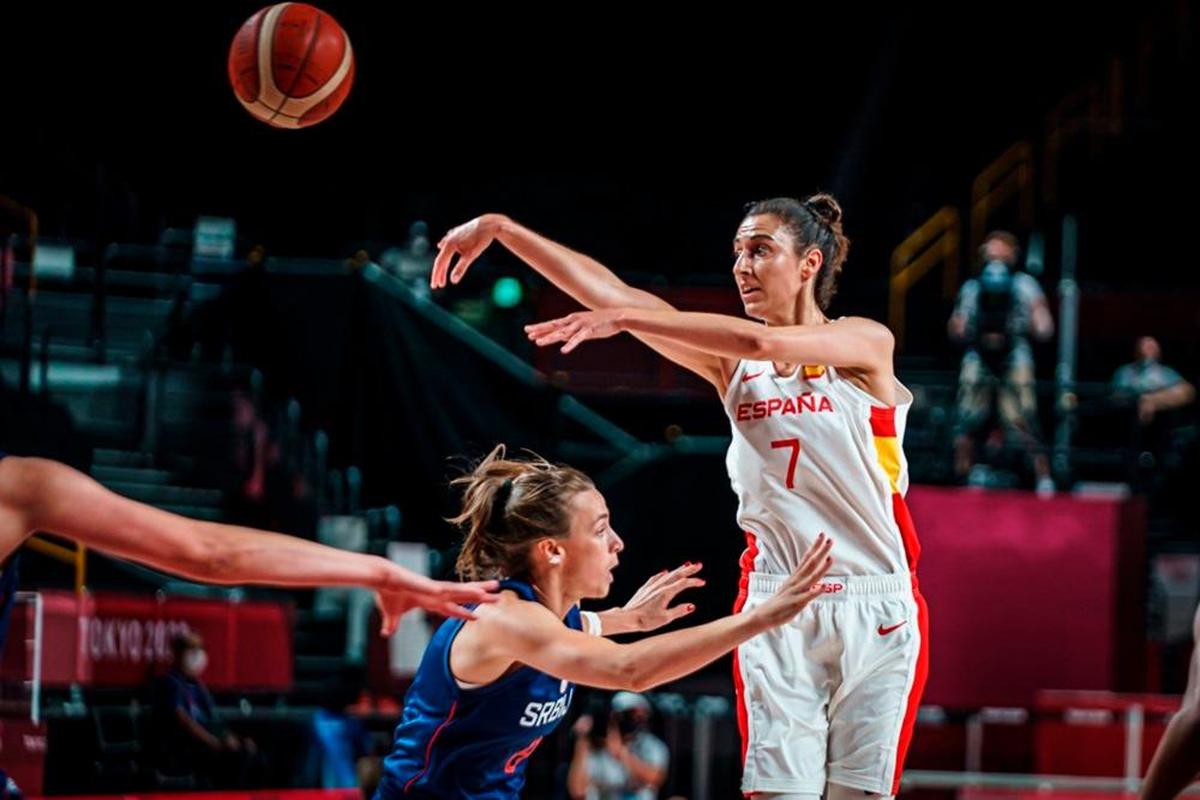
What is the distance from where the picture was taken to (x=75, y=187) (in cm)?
1628

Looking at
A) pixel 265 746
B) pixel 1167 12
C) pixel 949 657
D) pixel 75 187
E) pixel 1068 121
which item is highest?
pixel 1167 12

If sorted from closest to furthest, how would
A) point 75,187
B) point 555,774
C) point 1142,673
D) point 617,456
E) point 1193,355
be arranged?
point 555,774
point 617,456
point 1142,673
point 75,187
point 1193,355

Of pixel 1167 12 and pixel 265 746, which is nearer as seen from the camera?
pixel 265 746

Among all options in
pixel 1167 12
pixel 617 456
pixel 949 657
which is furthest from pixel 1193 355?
pixel 617 456

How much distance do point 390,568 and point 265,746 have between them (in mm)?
9699

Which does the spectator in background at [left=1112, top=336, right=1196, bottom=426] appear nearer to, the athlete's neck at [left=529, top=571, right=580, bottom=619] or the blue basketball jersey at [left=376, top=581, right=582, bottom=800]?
the athlete's neck at [left=529, top=571, right=580, bottom=619]

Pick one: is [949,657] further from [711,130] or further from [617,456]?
[711,130]

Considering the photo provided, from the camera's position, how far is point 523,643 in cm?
430

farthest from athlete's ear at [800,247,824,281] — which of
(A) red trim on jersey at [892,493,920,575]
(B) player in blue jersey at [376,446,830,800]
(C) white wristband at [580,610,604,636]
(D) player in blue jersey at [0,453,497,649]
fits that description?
(D) player in blue jersey at [0,453,497,649]

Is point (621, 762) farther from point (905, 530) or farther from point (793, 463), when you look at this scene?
point (793, 463)

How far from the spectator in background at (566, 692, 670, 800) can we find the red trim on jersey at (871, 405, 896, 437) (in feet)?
25.9

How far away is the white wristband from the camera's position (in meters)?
5.02

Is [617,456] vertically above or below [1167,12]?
below

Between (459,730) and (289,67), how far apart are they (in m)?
4.02
